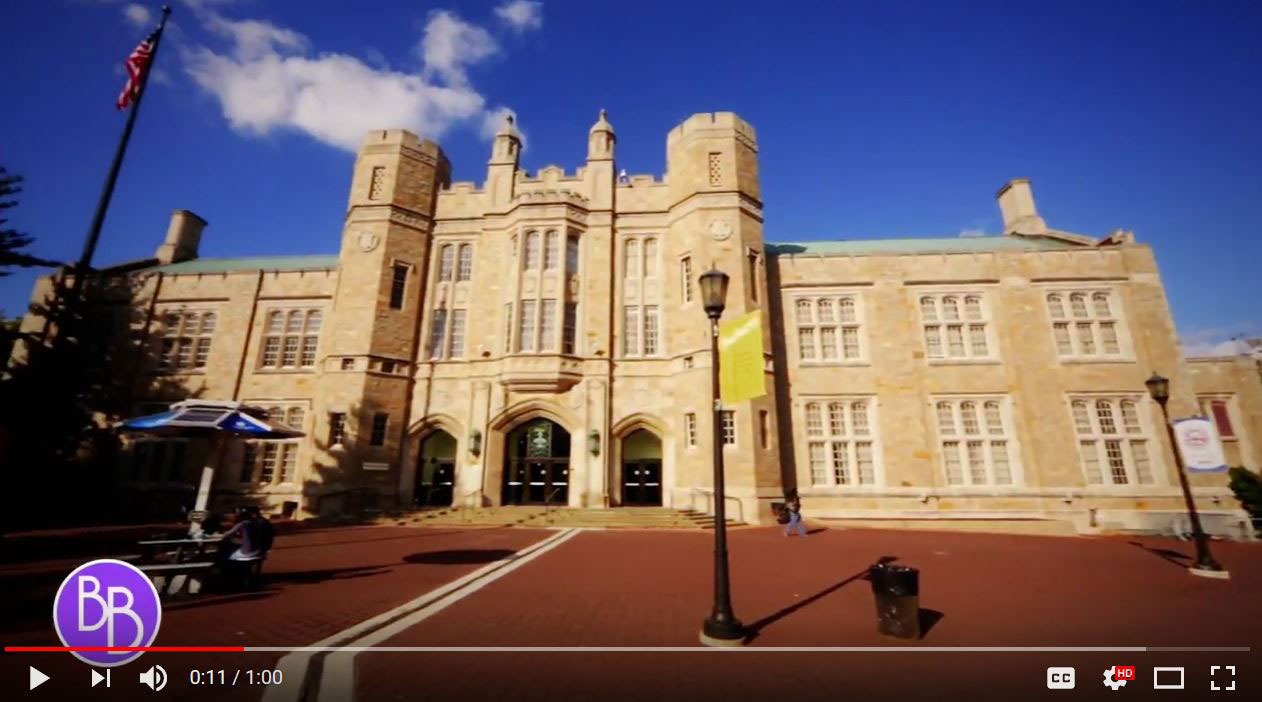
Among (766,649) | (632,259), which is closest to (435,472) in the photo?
(632,259)

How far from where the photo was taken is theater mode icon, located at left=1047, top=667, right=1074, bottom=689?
13.0ft

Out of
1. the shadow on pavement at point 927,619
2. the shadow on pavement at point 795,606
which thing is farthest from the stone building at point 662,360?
the shadow on pavement at point 927,619

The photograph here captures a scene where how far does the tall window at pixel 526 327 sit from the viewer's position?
66.9 ft

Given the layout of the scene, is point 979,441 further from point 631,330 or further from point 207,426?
point 207,426

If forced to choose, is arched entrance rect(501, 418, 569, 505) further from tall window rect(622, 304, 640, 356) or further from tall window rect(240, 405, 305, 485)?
tall window rect(240, 405, 305, 485)

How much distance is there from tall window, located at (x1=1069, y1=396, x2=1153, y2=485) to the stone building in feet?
0.24

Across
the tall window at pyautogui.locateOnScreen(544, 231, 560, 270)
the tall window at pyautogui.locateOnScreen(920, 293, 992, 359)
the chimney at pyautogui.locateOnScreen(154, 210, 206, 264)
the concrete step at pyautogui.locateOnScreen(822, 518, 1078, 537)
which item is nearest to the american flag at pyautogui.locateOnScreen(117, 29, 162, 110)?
the tall window at pyautogui.locateOnScreen(544, 231, 560, 270)

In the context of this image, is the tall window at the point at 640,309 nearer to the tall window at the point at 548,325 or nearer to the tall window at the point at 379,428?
the tall window at the point at 548,325

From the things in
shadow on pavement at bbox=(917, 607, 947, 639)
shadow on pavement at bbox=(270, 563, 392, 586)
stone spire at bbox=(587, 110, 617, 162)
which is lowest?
shadow on pavement at bbox=(270, 563, 392, 586)

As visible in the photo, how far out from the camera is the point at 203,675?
13.6 feet

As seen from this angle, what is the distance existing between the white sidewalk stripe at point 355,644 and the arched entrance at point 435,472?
40.0 feet

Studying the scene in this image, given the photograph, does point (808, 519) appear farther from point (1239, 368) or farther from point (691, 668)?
point (1239, 368)

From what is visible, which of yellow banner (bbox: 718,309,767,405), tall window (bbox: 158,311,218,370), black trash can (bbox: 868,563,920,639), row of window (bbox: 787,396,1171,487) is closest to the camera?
black trash can (bbox: 868,563,920,639)

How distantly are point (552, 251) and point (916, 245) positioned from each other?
1802cm
